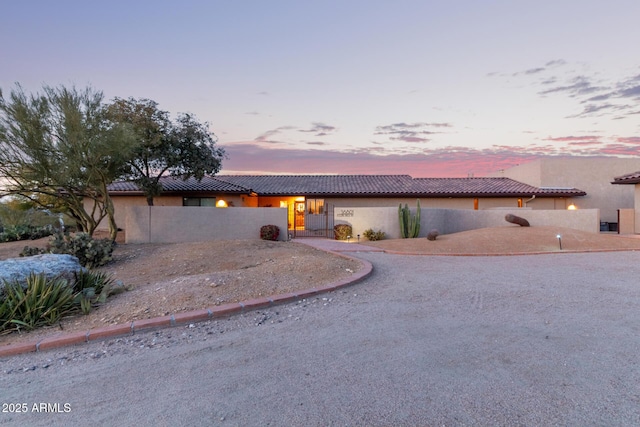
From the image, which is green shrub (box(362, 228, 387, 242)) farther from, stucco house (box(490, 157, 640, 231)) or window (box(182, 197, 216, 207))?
stucco house (box(490, 157, 640, 231))

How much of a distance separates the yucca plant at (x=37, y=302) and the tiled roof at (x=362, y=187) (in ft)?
59.3

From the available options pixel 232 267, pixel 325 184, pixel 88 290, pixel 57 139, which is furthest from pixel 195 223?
pixel 325 184

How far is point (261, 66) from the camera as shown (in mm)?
15547

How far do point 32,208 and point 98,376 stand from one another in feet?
57.2

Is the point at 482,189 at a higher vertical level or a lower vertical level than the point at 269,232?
higher

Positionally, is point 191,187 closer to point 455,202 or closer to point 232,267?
point 232,267

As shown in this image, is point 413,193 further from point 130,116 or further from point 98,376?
point 98,376

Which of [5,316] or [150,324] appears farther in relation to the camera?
[5,316]

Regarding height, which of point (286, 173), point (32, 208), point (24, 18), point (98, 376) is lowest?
point (98, 376)

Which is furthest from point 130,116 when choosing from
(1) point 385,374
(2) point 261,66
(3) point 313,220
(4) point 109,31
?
(1) point 385,374

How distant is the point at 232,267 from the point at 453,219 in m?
14.3

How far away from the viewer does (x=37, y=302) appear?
5391mm

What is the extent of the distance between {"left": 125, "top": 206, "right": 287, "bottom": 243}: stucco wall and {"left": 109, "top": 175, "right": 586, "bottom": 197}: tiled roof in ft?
23.5

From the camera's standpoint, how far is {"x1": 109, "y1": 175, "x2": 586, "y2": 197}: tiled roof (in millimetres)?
25000
